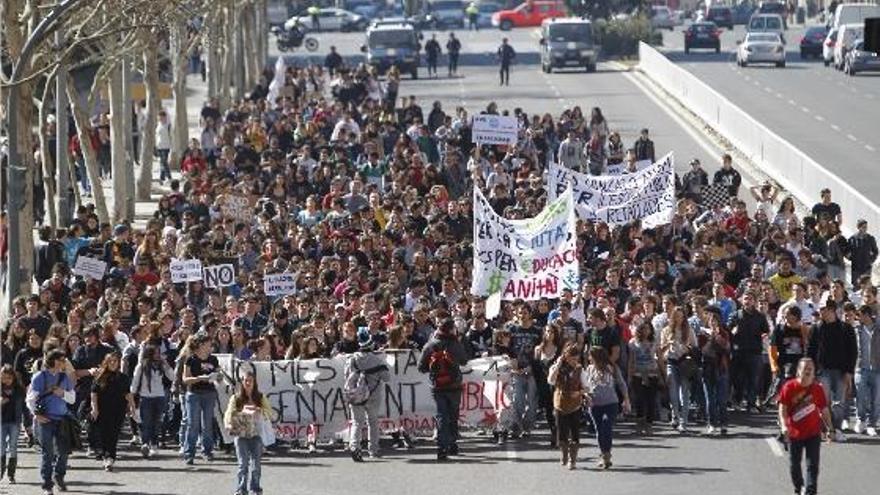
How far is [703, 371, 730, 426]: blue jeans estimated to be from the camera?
22781 mm

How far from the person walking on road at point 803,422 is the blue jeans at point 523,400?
3950 mm

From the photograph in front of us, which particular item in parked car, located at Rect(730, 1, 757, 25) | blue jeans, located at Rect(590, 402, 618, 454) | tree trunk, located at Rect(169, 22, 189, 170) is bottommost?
parked car, located at Rect(730, 1, 757, 25)

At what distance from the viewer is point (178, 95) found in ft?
174

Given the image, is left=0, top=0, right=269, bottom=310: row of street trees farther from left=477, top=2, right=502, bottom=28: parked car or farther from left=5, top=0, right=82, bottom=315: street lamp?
left=477, top=2, right=502, bottom=28: parked car

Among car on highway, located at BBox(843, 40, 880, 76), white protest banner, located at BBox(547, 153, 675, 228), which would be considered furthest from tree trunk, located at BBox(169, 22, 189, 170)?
car on highway, located at BBox(843, 40, 880, 76)

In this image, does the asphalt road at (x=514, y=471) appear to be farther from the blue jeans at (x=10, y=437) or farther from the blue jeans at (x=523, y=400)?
the blue jeans at (x=10, y=437)

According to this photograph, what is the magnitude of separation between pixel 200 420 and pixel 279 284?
3973 mm

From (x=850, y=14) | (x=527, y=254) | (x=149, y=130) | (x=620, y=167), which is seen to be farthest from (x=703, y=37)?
(x=527, y=254)

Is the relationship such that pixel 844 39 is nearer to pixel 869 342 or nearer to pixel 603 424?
pixel 869 342

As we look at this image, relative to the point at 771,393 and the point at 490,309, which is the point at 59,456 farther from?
the point at 771,393

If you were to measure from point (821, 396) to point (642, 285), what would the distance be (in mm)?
5303

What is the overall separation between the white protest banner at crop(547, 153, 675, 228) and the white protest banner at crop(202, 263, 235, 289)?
4590 millimetres

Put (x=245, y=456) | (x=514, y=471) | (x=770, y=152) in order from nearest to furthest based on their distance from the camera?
(x=245, y=456), (x=514, y=471), (x=770, y=152)

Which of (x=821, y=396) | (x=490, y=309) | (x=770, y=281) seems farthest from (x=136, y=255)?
(x=821, y=396)
